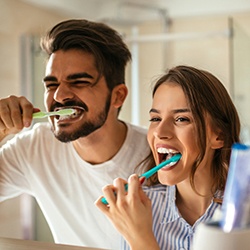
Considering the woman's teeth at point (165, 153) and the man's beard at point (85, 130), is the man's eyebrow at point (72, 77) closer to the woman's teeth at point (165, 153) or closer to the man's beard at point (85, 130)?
the man's beard at point (85, 130)

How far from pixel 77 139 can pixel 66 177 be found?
0.34 ft

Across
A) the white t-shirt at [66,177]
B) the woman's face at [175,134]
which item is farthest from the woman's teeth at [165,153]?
the white t-shirt at [66,177]

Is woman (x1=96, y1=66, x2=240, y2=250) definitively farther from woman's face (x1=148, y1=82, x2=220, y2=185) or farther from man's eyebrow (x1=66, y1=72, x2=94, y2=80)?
man's eyebrow (x1=66, y1=72, x2=94, y2=80)

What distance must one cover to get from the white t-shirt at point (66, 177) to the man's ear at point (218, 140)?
28 centimetres

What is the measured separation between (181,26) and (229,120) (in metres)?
1.86

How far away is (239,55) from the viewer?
236 centimetres

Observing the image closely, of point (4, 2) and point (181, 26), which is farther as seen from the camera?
point (181, 26)

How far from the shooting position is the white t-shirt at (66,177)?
1.12 metres

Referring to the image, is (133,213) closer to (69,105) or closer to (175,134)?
(175,134)

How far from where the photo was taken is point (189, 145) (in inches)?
32.1

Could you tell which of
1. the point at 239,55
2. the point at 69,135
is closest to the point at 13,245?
the point at 69,135

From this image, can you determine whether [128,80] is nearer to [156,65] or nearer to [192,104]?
[156,65]

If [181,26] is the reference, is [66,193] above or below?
below

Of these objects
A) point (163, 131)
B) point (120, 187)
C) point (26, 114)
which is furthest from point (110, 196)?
point (26, 114)
